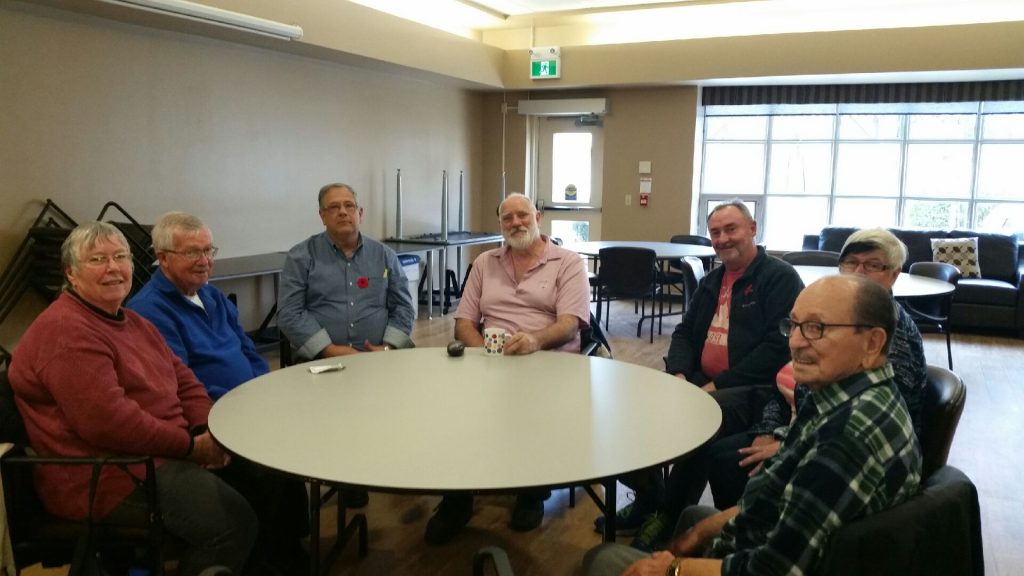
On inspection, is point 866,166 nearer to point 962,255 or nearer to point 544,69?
point 962,255

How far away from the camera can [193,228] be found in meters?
2.57

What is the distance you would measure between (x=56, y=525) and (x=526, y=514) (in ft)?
5.53

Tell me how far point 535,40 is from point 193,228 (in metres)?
6.74

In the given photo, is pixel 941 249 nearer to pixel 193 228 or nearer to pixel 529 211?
pixel 529 211

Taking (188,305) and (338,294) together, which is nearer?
(188,305)

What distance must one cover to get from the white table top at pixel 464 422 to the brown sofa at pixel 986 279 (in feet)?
17.7

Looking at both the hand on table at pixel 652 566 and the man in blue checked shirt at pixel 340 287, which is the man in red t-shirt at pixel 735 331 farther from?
the man in blue checked shirt at pixel 340 287

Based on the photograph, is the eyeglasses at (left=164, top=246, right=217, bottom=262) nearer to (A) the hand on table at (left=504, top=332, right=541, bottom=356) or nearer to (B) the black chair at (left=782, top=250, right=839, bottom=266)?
(A) the hand on table at (left=504, top=332, right=541, bottom=356)

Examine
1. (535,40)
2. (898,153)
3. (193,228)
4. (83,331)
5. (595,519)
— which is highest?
(535,40)

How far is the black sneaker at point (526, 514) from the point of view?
3008 mm

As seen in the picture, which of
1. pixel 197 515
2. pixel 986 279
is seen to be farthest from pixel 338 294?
pixel 986 279

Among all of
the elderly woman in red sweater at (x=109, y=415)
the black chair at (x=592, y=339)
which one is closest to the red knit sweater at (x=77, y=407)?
the elderly woman in red sweater at (x=109, y=415)

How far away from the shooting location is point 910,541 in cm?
125

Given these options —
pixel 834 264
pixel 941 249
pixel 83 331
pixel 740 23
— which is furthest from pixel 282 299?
pixel 941 249
